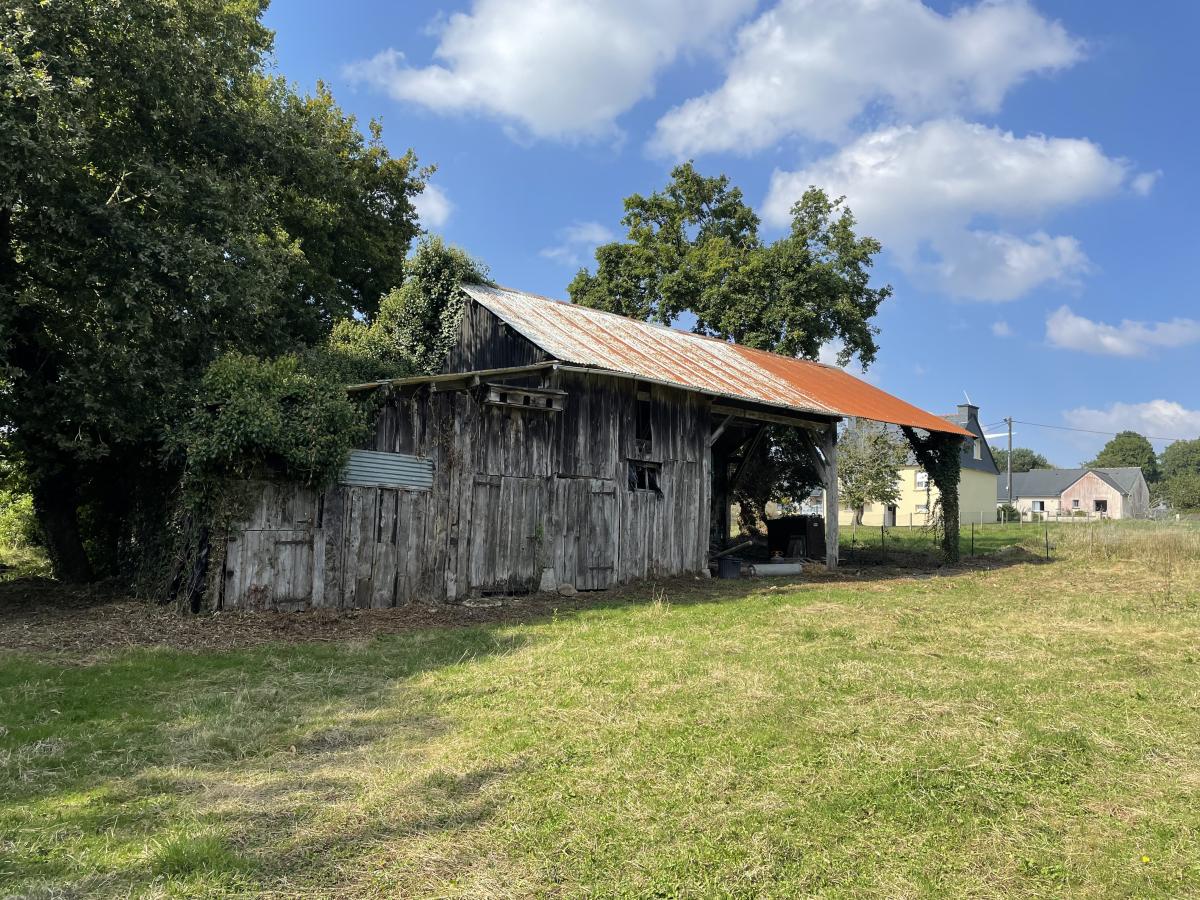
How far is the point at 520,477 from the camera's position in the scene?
14.4 metres

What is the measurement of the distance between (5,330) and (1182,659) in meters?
15.9

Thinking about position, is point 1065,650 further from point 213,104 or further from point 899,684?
point 213,104

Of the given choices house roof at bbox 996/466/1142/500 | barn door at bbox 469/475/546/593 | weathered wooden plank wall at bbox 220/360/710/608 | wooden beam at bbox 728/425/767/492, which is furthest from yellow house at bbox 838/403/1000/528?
barn door at bbox 469/475/546/593

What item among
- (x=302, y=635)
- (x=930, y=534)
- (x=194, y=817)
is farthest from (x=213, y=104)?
(x=930, y=534)

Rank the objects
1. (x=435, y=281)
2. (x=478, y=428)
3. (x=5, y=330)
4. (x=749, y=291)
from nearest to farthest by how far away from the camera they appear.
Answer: (x=5, y=330)
(x=478, y=428)
(x=435, y=281)
(x=749, y=291)

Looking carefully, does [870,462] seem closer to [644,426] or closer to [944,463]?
[944,463]

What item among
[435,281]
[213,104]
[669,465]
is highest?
[213,104]

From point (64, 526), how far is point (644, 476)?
11.4 metres

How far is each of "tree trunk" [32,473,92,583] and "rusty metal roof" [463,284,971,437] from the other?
8929 millimetres

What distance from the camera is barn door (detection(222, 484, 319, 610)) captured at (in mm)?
11172

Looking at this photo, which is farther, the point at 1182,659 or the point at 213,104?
the point at 213,104

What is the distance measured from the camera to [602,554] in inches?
611

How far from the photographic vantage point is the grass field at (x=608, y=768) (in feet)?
12.1

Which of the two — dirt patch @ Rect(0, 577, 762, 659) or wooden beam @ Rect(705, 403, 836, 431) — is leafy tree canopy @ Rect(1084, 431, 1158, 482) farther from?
dirt patch @ Rect(0, 577, 762, 659)
